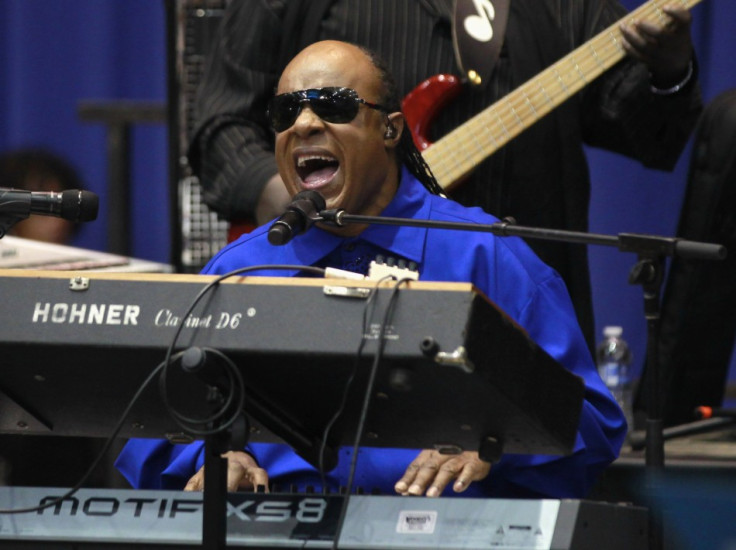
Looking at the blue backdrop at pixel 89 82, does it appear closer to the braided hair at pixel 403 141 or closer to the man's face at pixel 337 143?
the braided hair at pixel 403 141

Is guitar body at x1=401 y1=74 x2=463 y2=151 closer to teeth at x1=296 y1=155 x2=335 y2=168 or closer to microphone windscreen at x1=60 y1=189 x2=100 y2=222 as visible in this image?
teeth at x1=296 y1=155 x2=335 y2=168

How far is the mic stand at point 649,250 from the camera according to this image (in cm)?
Answer: 204

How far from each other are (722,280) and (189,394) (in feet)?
7.08

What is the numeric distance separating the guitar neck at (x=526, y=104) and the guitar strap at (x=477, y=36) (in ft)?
0.31

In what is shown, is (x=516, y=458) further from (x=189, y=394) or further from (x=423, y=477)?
(x=189, y=394)

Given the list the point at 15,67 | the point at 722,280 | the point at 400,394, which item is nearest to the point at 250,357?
the point at 400,394

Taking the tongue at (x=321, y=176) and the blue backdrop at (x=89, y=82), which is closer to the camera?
the tongue at (x=321, y=176)

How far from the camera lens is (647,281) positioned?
215 cm

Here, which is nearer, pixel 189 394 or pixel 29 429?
pixel 189 394

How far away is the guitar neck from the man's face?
0.58m

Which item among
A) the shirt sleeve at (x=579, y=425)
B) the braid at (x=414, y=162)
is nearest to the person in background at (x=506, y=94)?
the braid at (x=414, y=162)

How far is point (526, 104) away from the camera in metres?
3.41

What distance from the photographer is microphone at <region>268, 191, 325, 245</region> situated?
209 centimetres

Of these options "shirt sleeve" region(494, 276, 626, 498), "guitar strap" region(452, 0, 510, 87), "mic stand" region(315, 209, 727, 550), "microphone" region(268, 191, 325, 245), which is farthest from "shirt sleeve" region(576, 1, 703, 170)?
"microphone" region(268, 191, 325, 245)
